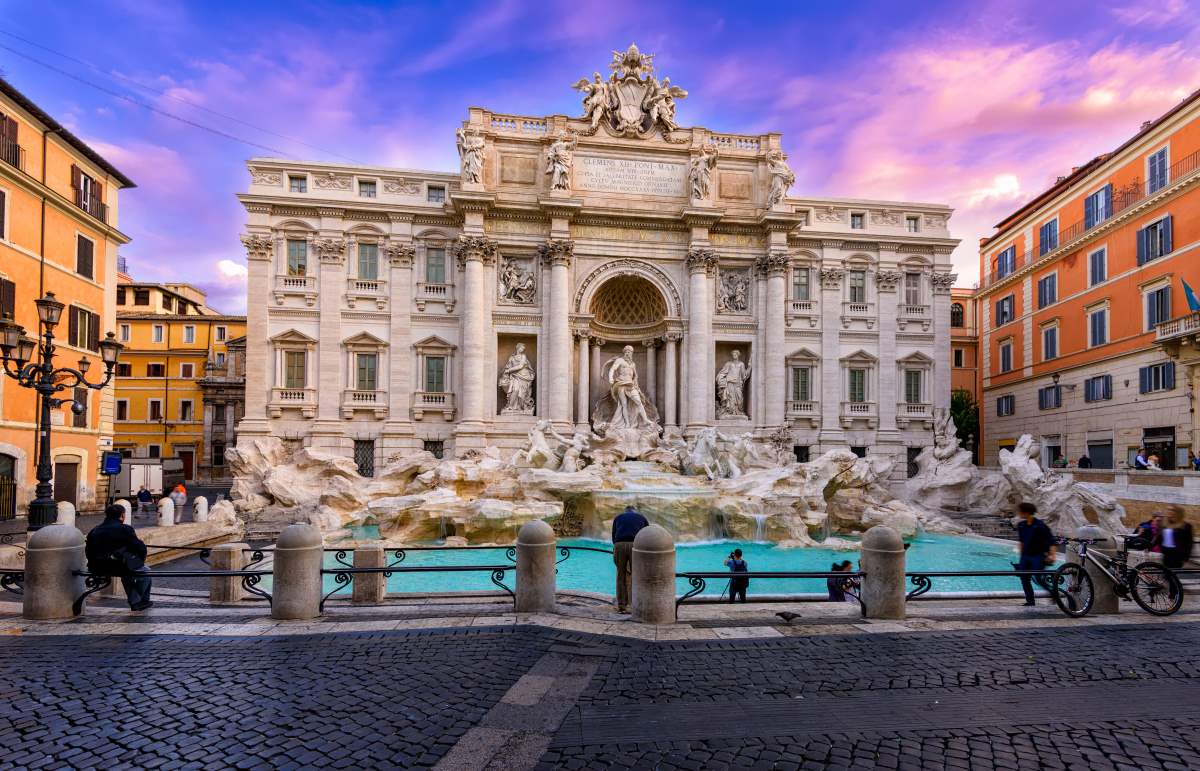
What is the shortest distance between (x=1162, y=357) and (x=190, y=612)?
108ft

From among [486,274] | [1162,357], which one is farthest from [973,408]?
[486,274]

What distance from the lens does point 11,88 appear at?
827 inches

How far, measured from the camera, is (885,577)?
8.19m

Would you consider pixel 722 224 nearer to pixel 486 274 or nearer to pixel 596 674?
pixel 486 274

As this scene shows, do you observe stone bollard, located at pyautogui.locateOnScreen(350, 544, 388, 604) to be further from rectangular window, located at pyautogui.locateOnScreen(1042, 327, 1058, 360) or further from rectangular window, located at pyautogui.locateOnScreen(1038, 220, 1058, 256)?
rectangular window, located at pyautogui.locateOnScreen(1038, 220, 1058, 256)

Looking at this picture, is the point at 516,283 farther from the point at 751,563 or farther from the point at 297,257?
the point at 751,563

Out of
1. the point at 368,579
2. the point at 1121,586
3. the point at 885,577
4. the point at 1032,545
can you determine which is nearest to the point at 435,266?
the point at 368,579

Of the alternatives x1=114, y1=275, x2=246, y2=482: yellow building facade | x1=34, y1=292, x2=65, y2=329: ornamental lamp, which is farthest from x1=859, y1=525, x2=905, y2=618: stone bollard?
x1=114, y1=275, x2=246, y2=482: yellow building facade

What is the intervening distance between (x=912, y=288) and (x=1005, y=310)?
9.52 meters

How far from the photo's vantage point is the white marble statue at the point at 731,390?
30.5 meters

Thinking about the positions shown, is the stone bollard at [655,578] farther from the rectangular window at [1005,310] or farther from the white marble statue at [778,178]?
the rectangular window at [1005,310]

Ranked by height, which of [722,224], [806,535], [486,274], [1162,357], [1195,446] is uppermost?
[722,224]

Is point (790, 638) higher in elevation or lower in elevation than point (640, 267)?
Result: lower

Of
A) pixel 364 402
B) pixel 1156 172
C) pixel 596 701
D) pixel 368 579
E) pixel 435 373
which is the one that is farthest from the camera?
pixel 435 373
